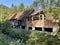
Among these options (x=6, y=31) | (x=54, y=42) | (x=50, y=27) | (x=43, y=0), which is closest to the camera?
(x=43, y=0)

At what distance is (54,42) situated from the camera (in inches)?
456

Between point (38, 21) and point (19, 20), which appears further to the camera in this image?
point (19, 20)

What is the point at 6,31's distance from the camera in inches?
720

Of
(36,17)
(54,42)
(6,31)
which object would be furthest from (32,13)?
(54,42)

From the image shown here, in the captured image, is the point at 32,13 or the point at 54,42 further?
the point at 32,13

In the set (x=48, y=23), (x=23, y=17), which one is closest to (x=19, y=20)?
(x=23, y=17)

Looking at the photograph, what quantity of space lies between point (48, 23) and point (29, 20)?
17.0 ft

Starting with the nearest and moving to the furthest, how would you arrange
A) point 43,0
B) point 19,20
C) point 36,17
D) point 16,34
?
1. point 43,0
2. point 16,34
3. point 36,17
4. point 19,20

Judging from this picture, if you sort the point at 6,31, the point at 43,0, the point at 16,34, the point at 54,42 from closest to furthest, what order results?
the point at 43,0
the point at 54,42
the point at 16,34
the point at 6,31

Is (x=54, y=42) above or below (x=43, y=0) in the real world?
below

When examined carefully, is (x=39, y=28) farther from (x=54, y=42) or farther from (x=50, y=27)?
(x=54, y=42)

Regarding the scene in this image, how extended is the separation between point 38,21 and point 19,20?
6713mm

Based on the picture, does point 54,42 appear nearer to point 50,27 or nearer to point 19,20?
point 50,27

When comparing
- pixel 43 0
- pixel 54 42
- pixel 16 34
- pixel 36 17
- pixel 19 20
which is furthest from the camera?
pixel 19 20
